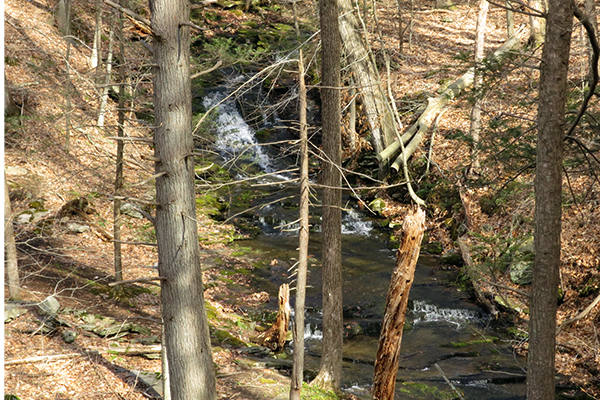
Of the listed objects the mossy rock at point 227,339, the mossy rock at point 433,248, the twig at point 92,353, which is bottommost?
the mossy rock at point 227,339

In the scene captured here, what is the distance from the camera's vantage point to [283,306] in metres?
10.7

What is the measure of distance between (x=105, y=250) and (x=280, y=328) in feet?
16.3

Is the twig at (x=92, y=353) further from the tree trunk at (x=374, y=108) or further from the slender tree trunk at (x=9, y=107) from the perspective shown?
the tree trunk at (x=374, y=108)

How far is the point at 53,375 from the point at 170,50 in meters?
5.29

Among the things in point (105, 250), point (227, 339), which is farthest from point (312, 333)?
point (105, 250)

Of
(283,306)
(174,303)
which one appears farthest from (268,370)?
(174,303)

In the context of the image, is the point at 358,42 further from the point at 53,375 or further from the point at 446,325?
the point at 53,375

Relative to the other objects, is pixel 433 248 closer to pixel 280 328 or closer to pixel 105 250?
pixel 280 328

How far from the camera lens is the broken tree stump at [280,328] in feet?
35.1

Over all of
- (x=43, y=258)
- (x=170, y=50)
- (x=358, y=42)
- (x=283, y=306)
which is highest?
(x=358, y=42)

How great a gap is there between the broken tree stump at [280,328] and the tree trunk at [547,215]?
579cm

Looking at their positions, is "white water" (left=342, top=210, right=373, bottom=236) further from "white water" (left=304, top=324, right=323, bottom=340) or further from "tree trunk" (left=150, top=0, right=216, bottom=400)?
"tree trunk" (left=150, top=0, right=216, bottom=400)

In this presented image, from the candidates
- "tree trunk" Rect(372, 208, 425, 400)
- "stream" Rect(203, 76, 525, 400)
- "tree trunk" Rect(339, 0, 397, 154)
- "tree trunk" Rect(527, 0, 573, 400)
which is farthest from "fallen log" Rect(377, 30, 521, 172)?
"tree trunk" Rect(527, 0, 573, 400)

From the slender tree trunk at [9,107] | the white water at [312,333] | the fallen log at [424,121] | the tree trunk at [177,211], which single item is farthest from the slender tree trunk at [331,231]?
the slender tree trunk at [9,107]
